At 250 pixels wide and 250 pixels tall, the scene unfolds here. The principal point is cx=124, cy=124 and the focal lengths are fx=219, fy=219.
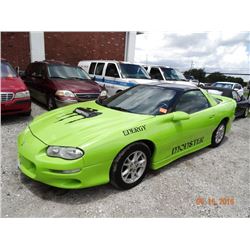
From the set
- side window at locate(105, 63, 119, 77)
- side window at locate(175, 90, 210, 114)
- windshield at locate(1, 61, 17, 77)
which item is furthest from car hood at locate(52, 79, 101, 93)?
side window at locate(175, 90, 210, 114)

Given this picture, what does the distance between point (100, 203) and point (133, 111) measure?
1388 mm

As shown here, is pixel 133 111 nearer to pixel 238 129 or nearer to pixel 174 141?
pixel 174 141

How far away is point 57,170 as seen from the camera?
241 cm

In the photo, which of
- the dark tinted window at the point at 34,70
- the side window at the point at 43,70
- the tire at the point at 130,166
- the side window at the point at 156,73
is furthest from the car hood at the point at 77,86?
the side window at the point at 156,73

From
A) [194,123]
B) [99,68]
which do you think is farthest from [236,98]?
[99,68]

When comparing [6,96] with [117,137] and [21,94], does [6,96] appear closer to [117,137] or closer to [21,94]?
[21,94]

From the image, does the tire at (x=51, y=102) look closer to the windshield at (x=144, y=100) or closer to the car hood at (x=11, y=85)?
the car hood at (x=11, y=85)

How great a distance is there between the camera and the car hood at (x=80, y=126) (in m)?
2.55

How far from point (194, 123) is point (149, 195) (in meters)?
1.48

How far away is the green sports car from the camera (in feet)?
8.02

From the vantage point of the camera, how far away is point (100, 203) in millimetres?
2598

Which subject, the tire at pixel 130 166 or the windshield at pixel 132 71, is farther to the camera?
the windshield at pixel 132 71

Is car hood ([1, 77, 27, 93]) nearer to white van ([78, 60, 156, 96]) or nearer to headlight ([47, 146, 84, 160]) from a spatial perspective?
white van ([78, 60, 156, 96])

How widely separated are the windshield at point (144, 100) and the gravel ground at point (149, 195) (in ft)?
3.23
